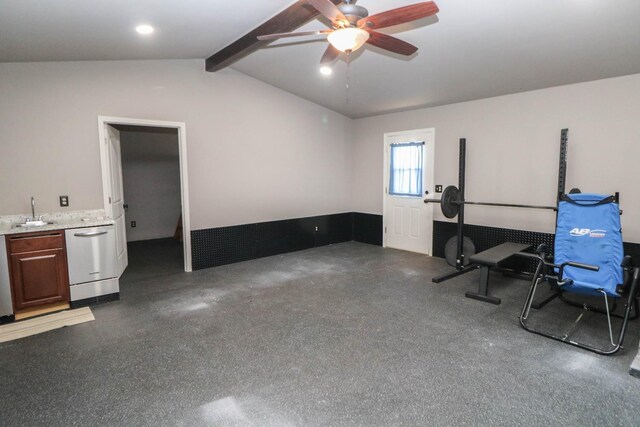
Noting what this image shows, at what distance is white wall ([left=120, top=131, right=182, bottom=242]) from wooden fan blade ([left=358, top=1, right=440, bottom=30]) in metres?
5.17

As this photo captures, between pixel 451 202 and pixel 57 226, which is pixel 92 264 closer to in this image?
pixel 57 226

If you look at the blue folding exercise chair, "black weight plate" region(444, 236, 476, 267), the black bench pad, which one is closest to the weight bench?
the black bench pad

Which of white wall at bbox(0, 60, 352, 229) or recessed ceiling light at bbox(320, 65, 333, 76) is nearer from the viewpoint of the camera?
white wall at bbox(0, 60, 352, 229)

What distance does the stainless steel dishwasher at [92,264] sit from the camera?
3.45 metres

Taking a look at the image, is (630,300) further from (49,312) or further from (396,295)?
(49,312)

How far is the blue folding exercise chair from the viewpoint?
2.75 metres

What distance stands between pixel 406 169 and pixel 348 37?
12.4 ft

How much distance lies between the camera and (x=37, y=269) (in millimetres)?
3275

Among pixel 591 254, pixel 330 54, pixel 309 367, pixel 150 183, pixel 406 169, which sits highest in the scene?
pixel 330 54

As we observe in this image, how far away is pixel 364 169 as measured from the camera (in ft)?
21.6

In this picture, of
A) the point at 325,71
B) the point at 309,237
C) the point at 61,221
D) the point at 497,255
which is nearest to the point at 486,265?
the point at 497,255

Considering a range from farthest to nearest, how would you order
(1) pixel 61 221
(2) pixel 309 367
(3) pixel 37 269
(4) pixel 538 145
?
1. (4) pixel 538 145
2. (1) pixel 61 221
3. (3) pixel 37 269
4. (2) pixel 309 367

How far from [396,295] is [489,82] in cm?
284

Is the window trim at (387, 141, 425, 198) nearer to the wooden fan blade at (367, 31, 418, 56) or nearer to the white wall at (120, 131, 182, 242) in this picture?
the wooden fan blade at (367, 31, 418, 56)
